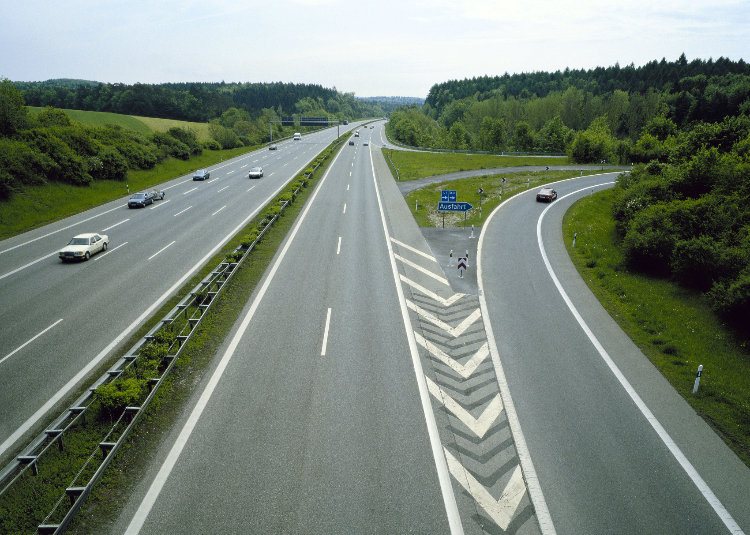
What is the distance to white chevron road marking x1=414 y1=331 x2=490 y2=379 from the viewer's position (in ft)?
45.3

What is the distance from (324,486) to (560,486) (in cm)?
524

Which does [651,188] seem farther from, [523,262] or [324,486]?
[324,486]

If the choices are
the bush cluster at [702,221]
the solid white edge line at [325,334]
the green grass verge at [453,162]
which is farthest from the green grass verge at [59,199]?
the bush cluster at [702,221]

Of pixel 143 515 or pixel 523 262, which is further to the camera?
pixel 523 262

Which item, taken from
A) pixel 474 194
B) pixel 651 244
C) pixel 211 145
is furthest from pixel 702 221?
pixel 211 145

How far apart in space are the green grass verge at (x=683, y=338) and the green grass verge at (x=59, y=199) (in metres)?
38.0

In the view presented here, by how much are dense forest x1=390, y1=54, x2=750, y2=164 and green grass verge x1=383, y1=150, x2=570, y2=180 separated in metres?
6.30

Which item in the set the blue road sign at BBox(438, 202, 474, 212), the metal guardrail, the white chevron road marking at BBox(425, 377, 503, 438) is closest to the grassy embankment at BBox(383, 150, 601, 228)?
the blue road sign at BBox(438, 202, 474, 212)

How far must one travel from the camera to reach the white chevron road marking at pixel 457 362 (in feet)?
45.3

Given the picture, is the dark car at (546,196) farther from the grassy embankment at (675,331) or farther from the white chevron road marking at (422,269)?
the white chevron road marking at (422,269)

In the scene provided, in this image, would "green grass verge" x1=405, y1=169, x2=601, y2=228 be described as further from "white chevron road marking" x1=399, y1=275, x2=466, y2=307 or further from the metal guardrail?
the metal guardrail

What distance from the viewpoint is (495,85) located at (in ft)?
646

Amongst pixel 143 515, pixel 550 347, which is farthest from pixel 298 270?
pixel 143 515

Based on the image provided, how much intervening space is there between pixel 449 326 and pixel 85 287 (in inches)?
686
